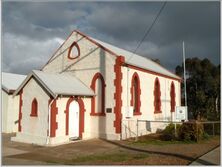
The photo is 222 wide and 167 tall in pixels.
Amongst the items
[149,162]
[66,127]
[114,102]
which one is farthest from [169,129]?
[149,162]

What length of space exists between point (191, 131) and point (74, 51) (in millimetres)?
10028

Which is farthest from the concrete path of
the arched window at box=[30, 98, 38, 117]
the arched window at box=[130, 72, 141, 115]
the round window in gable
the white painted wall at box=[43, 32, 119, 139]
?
the round window in gable

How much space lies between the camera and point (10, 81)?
26141 millimetres

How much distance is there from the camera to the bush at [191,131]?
17031mm

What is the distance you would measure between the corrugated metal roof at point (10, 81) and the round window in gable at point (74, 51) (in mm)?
6200

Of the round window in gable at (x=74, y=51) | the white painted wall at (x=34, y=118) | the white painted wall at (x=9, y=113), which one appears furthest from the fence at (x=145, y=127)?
the white painted wall at (x=9, y=113)

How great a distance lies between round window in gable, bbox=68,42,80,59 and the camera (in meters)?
21.3

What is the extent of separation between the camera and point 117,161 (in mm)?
11586

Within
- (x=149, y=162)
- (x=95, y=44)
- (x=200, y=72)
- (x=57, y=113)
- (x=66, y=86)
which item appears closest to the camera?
(x=149, y=162)

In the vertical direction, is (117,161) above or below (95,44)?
below

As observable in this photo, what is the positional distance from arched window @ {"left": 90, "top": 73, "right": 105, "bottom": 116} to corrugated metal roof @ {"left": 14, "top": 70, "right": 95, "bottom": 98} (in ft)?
1.34

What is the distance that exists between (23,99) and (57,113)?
3.01 metres

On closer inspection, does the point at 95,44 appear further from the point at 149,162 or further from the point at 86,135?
the point at 149,162

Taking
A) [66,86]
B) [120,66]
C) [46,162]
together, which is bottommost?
[46,162]
